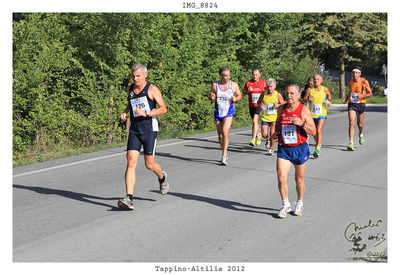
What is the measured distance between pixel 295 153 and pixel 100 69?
854cm

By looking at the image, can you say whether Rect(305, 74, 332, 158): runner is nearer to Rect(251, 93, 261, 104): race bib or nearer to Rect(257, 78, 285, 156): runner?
Rect(257, 78, 285, 156): runner

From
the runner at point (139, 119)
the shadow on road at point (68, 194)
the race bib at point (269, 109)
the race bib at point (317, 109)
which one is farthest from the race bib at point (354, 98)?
the shadow on road at point (68, 194)

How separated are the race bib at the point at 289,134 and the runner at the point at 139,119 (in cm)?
169

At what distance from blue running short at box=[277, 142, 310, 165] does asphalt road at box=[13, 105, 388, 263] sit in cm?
76

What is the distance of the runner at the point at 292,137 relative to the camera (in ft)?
22.0

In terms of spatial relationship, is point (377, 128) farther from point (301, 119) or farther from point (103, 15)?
point (301, 119)

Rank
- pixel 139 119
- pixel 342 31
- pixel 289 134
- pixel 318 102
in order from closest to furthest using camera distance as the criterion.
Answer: pixel 289 134, pixel 139 119, pixel 318 102, pixel 342 31

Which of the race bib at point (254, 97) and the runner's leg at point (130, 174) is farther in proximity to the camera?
the race bib at point (254, 97)

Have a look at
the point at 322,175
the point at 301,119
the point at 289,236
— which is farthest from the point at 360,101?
the point at 289,236

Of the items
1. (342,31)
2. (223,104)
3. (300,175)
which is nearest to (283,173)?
(300,175)

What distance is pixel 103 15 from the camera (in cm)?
1362

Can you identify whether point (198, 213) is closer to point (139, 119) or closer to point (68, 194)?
point (139, 119)

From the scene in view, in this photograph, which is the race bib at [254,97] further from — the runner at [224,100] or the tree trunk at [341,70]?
the tree trunk at [341,70]
